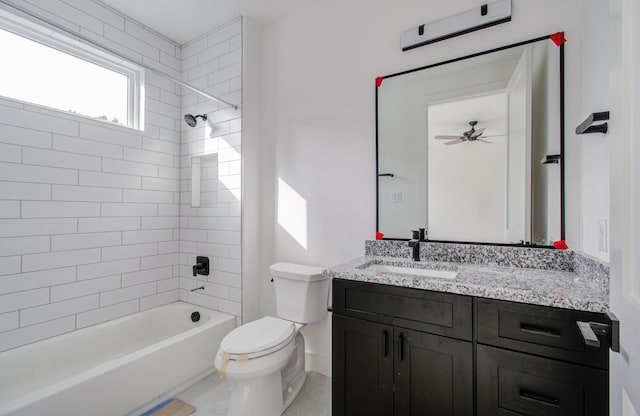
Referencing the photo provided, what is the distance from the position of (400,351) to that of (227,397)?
1287mm

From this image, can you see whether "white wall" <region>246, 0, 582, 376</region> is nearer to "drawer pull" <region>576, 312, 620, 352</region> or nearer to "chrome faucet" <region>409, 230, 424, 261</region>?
"chrome faucet" <region>409, 230, 424, 261</region>

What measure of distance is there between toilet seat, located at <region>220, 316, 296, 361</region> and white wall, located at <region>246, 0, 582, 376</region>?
0.46 m

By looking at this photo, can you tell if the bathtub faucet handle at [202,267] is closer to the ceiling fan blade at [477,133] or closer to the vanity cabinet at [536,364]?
the vanity cabinet at [536,364]

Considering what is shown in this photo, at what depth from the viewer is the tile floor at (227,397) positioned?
5.52ft

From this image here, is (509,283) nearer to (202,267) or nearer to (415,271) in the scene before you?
(415,271)

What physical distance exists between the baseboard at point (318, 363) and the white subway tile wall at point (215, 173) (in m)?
0.67

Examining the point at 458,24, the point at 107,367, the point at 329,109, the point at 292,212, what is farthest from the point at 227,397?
the point at 458,24

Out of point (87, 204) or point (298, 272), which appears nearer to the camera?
point (298, 272)

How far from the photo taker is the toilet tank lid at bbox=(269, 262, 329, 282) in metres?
1.82

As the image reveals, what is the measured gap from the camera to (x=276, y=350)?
1537mm

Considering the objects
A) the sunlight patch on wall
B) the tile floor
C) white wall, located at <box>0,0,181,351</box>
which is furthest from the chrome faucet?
white wall, located at <box>0,0,181,351</box>

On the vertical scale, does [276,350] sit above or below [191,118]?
below

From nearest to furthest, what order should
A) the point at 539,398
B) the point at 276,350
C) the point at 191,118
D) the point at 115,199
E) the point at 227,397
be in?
the point at 539,398
the point at 276,350
the point at 227,397
the point at 115,199
the point at 191,118

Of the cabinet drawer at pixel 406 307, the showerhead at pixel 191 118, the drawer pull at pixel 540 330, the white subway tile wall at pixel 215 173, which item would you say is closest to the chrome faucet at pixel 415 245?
the cabinet drawer at pixel 406 307
